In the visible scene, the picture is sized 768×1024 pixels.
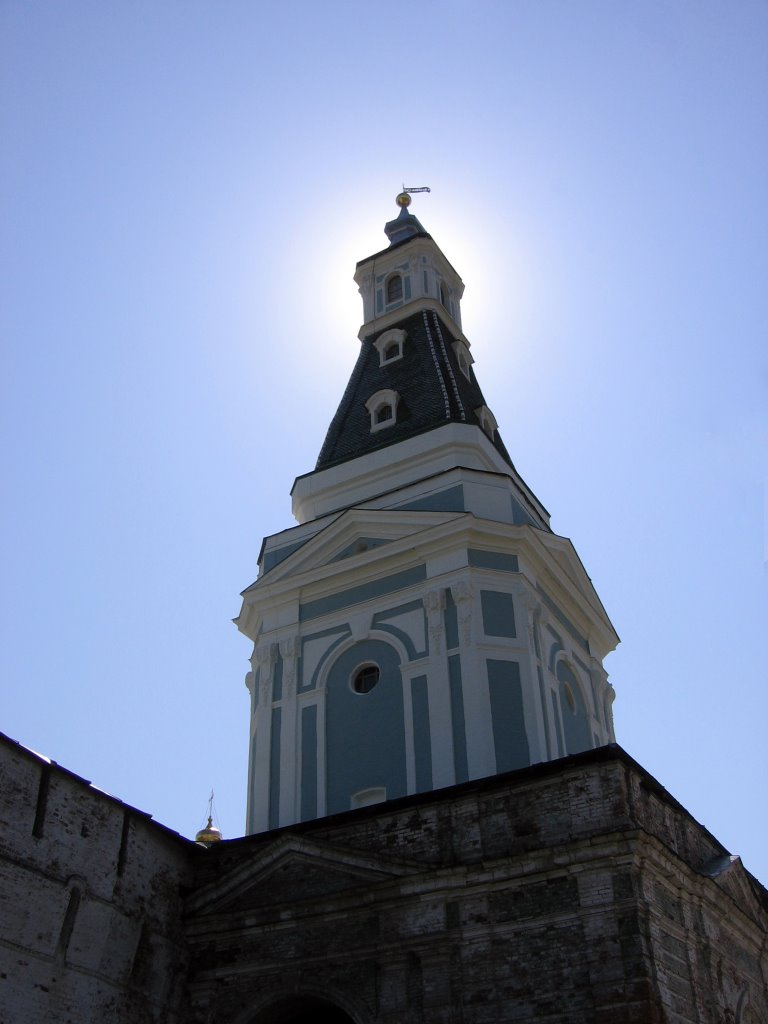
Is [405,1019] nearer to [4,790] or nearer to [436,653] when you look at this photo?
[4,790]

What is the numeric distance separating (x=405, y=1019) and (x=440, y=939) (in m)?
1.21

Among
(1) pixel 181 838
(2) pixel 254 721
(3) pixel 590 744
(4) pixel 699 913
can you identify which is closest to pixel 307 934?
(1) pixel 181 838

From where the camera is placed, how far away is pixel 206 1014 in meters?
18.0

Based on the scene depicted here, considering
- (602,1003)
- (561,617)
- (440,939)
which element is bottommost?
(602,1003)

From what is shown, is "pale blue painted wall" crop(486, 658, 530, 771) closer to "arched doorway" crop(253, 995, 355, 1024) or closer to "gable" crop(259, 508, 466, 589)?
"gable" crop(259, 508, 466, 589)

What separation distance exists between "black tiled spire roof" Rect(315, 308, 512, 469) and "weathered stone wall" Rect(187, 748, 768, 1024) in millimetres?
12639

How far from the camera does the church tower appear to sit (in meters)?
22.8

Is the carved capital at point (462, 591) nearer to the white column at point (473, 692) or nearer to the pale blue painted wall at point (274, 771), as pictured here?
the white column at point (473, 692)

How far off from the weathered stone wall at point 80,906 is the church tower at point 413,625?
16.7 ft

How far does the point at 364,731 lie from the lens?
77.3ft

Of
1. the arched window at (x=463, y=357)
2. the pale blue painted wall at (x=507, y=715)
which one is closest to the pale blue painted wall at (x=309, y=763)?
the pale blue painted wall at (x=507, y=715)

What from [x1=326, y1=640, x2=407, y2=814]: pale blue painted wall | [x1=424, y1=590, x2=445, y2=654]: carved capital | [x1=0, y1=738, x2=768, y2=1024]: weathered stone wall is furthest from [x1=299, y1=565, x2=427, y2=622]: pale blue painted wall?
[x1=0, y1=738, x2=768, y2=1024]: weathered stone wall

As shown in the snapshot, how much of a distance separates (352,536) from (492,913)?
37.7 ft

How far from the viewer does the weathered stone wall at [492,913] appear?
1559cm
